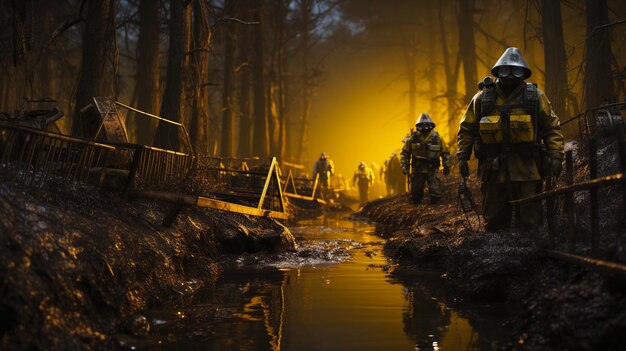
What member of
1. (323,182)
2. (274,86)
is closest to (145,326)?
(323,182)

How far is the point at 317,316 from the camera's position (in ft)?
15.1

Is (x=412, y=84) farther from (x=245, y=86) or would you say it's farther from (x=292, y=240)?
(x=292, y=240)

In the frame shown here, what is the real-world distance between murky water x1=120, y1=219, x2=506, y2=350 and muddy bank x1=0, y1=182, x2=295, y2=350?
0.25 m

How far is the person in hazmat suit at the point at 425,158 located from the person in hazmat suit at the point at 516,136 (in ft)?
19.9

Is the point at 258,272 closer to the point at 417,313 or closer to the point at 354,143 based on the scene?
the point at 417,313

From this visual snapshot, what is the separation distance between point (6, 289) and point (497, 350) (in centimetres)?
294

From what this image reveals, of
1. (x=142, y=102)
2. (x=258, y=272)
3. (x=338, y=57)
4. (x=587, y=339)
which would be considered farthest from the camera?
(x=338, y=57)

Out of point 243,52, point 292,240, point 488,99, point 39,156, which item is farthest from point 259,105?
point 39,156

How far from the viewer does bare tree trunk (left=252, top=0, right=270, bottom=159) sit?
2255 centimetres

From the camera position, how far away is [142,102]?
53.0ft

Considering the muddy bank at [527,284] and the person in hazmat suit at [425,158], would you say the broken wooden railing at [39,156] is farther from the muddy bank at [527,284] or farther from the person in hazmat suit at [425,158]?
the person in hazmat suit at [425,158]

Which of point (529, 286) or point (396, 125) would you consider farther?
point (396, 125)

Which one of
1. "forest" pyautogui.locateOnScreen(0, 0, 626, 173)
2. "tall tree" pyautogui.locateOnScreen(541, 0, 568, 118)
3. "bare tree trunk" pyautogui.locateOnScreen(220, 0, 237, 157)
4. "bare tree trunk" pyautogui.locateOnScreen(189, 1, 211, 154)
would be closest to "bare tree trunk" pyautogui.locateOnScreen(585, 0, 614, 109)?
"forest" pyautogui.locateOnScreen(0, 0, 626, 173)

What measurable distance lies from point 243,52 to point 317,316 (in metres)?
19.7
